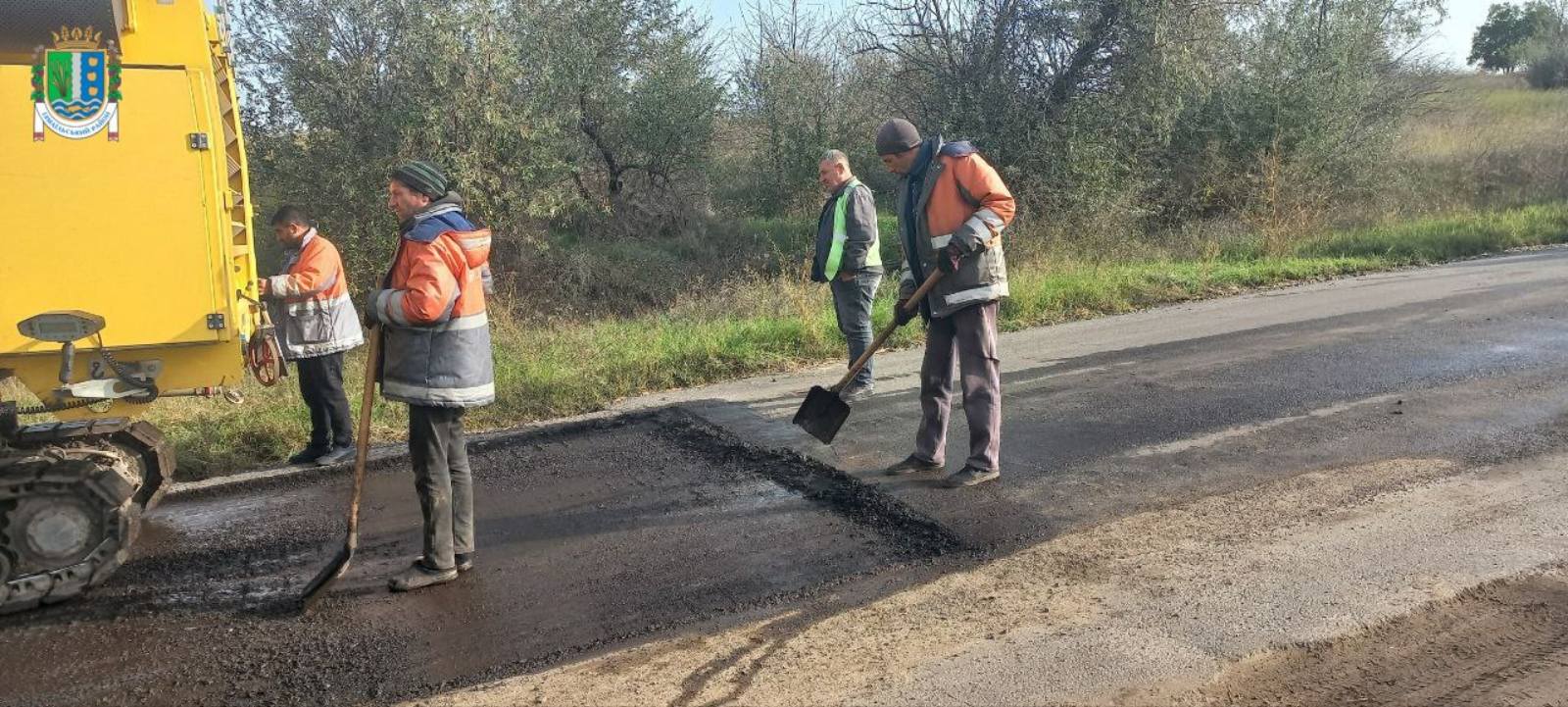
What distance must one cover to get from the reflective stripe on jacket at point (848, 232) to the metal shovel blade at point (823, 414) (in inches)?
71.0

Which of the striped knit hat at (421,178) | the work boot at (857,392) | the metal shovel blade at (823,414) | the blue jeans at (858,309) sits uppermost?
the striped knit hat at (421,178)

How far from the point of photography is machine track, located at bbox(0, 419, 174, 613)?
168 inches

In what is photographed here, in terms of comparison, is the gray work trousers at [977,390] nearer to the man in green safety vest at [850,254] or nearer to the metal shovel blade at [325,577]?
the man in green safety vest at [850,254]

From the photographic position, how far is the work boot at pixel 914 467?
583 centimetres

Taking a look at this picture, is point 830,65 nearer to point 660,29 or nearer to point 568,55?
point 660,29

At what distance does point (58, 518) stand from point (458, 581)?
1669 millimetres

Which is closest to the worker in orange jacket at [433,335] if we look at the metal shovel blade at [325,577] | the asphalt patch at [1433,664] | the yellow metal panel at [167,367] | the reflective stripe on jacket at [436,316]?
the reflective stripe on jacket at [436,316]

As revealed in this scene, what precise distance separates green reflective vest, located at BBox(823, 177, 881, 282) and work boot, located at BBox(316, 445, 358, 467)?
11.5 feet

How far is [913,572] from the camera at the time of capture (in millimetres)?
4422

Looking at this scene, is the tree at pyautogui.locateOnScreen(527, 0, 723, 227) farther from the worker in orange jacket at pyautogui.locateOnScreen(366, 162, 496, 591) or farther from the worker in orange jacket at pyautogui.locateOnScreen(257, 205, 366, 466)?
the worker in orange jacket at pyautogui.locateOnScreen(366, 162, 496, 591)

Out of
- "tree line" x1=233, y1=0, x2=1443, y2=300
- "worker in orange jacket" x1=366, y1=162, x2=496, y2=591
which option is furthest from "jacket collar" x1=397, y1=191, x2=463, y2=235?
"tree line" x1=233, y1=0, x2=1443, y2=300

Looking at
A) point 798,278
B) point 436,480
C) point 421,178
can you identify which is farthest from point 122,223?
point 798,278

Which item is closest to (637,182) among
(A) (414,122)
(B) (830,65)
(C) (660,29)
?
(C) (660,29)

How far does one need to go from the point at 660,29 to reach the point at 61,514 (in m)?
18.0
